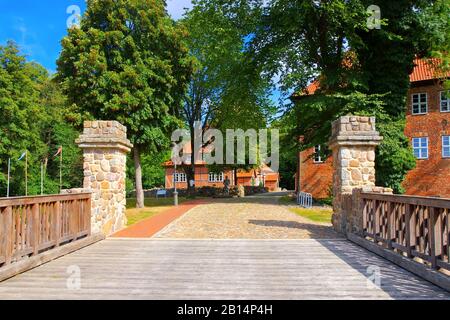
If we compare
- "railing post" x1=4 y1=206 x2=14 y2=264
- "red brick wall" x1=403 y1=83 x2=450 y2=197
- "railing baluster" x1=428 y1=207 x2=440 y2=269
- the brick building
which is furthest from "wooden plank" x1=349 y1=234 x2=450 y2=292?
"red brick wall" x1=403 y1=83 x2=450 y2=197

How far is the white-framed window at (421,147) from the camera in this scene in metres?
28.1

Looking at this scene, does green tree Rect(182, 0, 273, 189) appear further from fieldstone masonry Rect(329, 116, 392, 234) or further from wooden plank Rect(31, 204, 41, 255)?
wooden plank Rect(31, 204, 41, 255)

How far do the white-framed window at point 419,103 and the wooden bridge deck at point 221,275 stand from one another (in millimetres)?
23727

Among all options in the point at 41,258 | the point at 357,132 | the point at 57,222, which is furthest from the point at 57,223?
the point at 357,132

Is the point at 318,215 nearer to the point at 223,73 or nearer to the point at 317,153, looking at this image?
the point at 317,153

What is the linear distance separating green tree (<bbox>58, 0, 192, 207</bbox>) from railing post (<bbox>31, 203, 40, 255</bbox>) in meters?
13.0

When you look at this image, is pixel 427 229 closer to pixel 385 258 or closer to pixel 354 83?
pixel 385 258

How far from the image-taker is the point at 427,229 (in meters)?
5.75

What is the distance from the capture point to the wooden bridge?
16.2 feet

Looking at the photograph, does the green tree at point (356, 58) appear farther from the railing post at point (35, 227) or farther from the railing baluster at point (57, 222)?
the railing post at point (35, 227)

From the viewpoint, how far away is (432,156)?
91.4ft

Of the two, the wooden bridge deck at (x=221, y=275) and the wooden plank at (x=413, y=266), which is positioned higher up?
the wooden plank at (x=413, y=266)

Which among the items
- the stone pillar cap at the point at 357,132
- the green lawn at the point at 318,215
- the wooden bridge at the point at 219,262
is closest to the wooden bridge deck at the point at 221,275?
the wooden bridge at the point at 219,262
